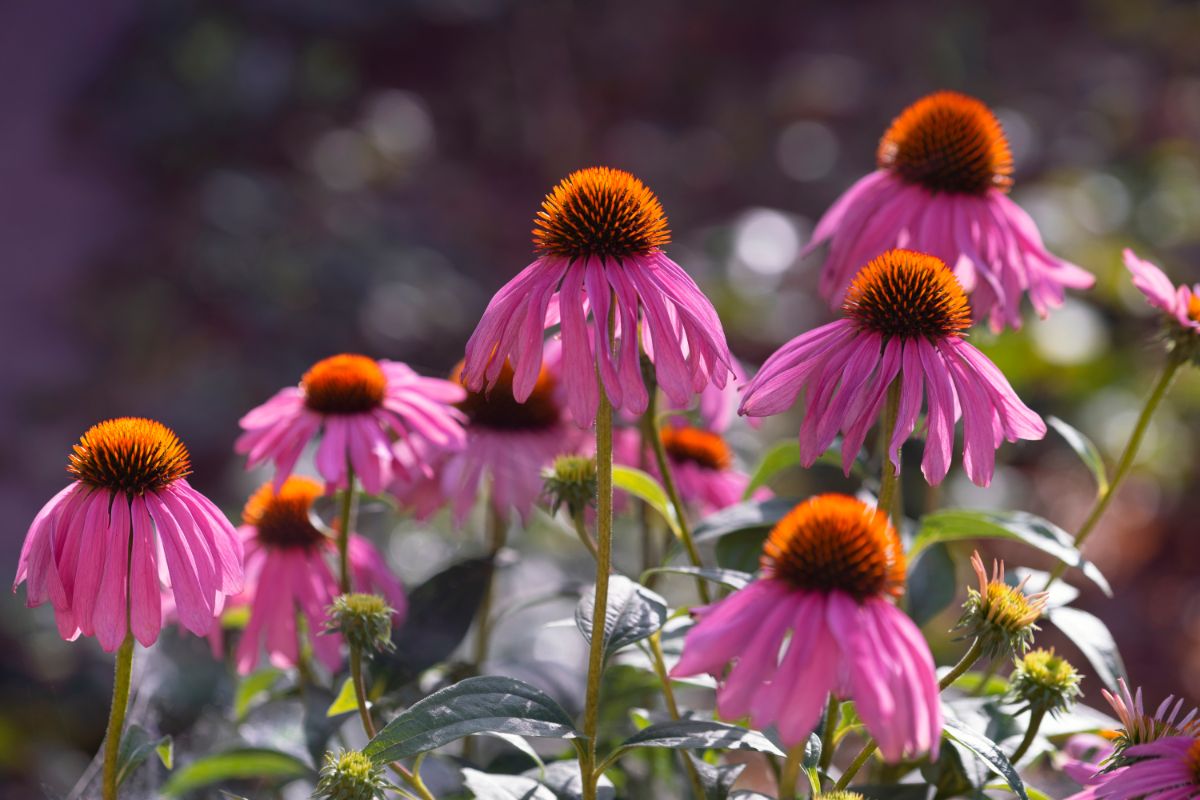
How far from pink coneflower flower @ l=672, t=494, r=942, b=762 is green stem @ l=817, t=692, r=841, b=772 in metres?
0.10

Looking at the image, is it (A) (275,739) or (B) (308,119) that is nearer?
(A) (275,739)

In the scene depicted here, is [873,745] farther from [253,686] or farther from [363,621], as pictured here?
[253,686]

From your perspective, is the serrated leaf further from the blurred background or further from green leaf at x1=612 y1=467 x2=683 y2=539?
the blurred background

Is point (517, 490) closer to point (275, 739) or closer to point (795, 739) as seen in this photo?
point (275, 739)

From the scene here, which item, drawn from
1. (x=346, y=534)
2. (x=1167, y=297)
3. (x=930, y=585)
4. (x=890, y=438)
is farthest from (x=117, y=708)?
(x=1167, y=297)

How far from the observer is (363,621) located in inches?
25.1

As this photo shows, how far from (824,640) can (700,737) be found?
0.10 m

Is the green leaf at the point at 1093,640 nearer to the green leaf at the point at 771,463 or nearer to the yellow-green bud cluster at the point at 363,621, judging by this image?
the green leaf at the point at 771,463

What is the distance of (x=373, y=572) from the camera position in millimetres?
775

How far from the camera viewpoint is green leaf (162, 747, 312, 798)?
70 cm

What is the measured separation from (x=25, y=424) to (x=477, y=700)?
2.68 m

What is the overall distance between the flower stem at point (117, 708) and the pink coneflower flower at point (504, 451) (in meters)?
0.25

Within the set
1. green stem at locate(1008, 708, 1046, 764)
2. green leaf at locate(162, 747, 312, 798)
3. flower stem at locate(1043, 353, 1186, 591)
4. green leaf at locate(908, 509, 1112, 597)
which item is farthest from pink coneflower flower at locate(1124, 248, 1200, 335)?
green leaf at locate(162, 747, 312, 798)

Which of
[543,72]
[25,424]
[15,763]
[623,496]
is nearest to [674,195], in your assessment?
[543,72]
